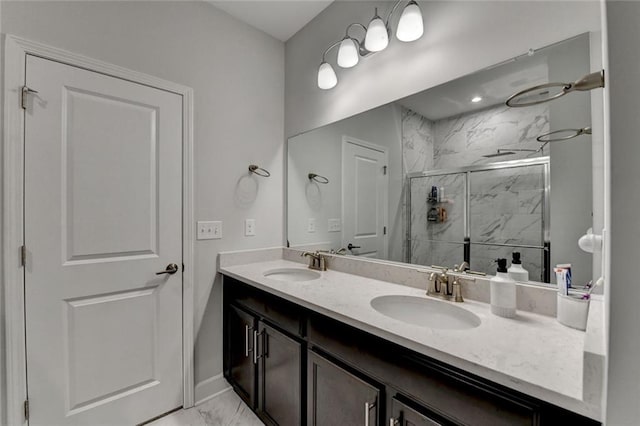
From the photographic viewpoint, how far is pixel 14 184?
1266 millimetres

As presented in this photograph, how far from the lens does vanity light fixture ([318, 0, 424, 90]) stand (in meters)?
1.35

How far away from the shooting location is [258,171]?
2148 millimetres

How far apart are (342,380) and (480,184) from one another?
103 centimetres

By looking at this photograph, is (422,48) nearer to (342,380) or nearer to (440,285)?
(440,285)

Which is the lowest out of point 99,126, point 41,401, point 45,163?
point 41,401

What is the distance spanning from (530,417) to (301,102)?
214 cm

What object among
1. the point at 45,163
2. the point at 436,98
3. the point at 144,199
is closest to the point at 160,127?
the point at 144,199

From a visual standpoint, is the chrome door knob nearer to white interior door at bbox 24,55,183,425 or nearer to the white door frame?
white interior door at bbox 24,55,183,425

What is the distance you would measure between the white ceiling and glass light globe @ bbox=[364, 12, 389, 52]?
61 centimetres

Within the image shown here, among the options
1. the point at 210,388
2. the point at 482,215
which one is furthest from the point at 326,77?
the point at 210,388

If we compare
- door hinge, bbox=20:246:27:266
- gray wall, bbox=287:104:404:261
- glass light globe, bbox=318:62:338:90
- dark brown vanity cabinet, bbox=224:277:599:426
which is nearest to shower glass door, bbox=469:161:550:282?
gray wall, bbox=287:104:404:261

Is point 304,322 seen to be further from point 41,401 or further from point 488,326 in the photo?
point 41,401

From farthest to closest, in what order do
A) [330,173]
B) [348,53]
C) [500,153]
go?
[330,173], [348,53], [500,153]

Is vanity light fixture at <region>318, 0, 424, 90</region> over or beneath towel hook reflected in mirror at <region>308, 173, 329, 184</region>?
over
